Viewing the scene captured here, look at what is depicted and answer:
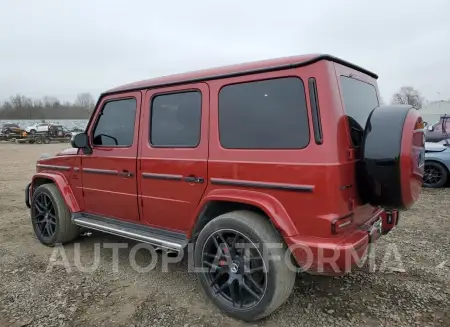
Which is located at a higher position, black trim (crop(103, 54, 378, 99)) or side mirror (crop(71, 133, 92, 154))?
black trim (crop(103, 54, 378, 99))

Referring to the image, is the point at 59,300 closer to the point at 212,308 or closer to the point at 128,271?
the point at 128,271

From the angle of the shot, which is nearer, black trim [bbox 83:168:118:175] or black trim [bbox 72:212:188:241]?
black trim [bbox 72:212:188:241]

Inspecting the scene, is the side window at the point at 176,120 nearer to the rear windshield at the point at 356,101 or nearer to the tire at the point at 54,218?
the rear windshield at the point at 356,101

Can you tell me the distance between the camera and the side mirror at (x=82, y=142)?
159 inches

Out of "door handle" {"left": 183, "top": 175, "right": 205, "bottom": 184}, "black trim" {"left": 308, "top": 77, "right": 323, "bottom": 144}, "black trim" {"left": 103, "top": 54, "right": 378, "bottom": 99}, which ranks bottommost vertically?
"door handle" {"left": 183, "top": 175, "right": 205, "bottom": 184}

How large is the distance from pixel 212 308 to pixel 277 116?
1.74 meters

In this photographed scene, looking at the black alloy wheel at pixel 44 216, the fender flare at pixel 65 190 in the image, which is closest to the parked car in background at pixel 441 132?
the fender flare at pixel 65 190

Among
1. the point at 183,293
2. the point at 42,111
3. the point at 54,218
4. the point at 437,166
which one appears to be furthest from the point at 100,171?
the point at 42,111

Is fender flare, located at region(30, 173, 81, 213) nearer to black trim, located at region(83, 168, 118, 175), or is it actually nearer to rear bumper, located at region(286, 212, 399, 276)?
black trim, located at region(83, 168, 118, 175)

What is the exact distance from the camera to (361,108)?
309cm

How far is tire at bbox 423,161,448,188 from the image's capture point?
7.98 m

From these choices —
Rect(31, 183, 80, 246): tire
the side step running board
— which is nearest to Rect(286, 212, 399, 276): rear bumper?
the side step running board

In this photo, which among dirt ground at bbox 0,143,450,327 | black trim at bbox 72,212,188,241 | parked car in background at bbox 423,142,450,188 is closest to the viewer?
dirt ground at bbox 0,143,450,327

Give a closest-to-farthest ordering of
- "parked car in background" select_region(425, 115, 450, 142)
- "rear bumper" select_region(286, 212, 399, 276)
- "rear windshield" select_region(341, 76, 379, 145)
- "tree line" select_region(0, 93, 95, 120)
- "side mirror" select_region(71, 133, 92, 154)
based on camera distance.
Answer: "rear bumper" select_region(286, 212, 399, 276) < "rear windshield" select_region(341, 76, 379, 145) < "side mirror" select_region(71, 133, 92, 154) < "parked car in background" select_region(425, 115, 450, 142) < "tree line" select_region(0, 93, 95, 120)
